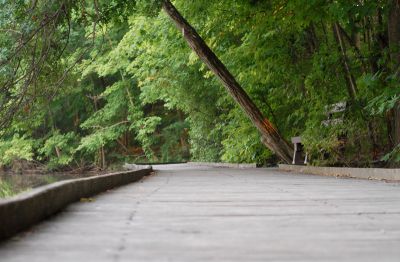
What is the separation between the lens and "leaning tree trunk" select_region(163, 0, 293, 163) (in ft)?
45.8

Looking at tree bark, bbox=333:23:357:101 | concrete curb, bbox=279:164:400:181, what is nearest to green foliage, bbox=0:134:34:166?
concrete curb, bbox=279:164:400:181

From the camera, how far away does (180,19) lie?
45.9ft

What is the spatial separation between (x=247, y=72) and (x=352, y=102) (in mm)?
5316

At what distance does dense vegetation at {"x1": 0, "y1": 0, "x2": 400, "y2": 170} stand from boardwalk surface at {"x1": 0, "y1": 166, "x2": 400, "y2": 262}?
150 inches

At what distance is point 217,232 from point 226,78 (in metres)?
11.0

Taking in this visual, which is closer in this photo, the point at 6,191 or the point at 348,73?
the point at 6,191

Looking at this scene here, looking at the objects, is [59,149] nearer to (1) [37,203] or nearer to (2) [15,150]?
(2) [15,150]

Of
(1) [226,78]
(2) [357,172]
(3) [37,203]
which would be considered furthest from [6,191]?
(3) [37,203]

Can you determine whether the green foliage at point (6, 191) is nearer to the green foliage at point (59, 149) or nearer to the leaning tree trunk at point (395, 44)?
the leaning tree trunk at point (395, 44)

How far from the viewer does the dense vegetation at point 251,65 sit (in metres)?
9.46

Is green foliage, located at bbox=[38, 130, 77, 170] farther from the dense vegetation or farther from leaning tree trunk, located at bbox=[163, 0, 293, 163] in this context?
leaning tree trunk, located at bbox=[163, 0, 293, 163]

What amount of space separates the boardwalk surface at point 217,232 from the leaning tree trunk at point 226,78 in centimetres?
917

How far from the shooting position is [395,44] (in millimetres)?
9250

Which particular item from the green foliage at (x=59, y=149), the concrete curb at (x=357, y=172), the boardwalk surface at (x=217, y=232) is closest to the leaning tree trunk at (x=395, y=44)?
the concrete curb at (x=357, y=172)
